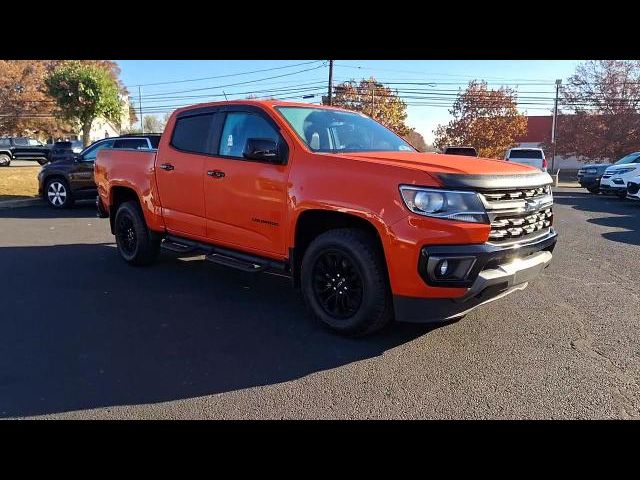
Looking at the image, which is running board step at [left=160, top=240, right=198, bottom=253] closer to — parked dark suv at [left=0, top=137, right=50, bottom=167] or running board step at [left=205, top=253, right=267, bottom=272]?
running board step at [left=205, top=253, right=267, bottom=272]

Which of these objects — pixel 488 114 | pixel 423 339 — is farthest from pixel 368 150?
pixel 488 114

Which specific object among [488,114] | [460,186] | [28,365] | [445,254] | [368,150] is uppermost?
[488,114]

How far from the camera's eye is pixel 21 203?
40.5 ft

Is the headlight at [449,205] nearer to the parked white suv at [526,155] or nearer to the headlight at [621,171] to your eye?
the headlight at [621,171]

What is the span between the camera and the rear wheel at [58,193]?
38.0 ft

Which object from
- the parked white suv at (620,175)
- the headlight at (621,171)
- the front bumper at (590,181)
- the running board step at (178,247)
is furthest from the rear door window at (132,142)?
the front bumper at (590,181)

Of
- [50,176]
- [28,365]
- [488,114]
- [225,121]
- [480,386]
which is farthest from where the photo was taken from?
[488,114]

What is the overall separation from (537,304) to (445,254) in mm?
2126

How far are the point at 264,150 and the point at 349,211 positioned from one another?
105 centimetres

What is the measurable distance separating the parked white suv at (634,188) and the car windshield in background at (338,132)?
11281 mm

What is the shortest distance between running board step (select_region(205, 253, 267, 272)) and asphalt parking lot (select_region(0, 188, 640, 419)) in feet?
1.48

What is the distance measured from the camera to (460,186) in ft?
10.8

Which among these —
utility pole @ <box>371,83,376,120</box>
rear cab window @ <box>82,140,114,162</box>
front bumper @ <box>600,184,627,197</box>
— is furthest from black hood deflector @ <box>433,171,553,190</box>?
utility pole @ <box>371,83,376,120</box>

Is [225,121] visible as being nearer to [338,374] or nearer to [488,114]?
[338,374]
